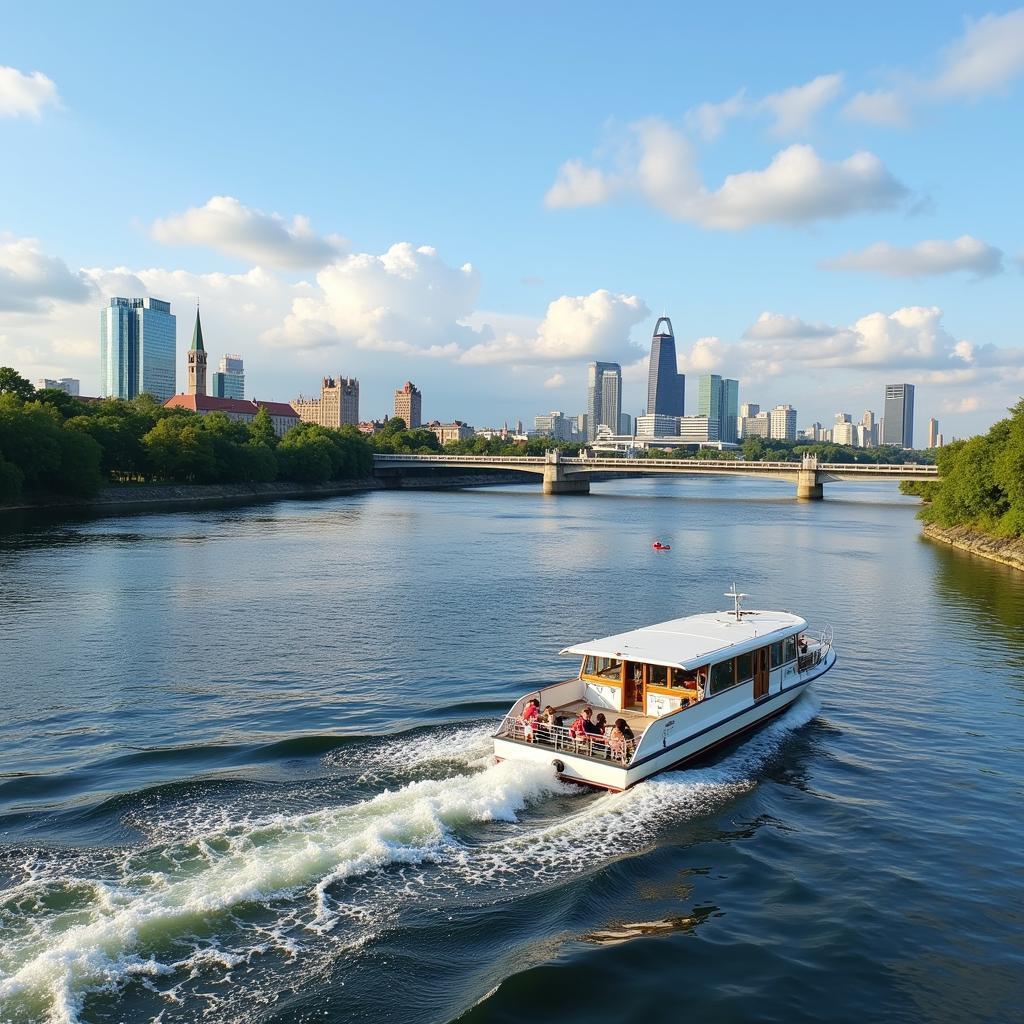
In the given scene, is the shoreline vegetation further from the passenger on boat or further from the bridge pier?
the bridge pier

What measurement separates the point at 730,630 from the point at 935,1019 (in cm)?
1373

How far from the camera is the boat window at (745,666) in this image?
2411 cm

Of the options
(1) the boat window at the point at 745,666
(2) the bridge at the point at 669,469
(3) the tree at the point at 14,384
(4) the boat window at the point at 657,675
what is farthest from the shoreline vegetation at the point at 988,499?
(3) the tree at the point at 14,384

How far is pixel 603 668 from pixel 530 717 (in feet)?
11.5

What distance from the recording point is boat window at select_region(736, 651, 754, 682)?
24.1m

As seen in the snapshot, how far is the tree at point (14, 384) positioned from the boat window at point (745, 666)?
105m

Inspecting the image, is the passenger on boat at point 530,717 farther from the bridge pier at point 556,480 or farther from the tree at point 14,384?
the bridge pier at point 556,480

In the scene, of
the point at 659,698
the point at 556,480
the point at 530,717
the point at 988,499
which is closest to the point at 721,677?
the point at 659,698

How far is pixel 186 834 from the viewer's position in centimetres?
1681

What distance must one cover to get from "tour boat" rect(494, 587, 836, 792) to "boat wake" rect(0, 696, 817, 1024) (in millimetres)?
666

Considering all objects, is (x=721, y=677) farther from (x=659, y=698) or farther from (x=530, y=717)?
(x=530, y=717)

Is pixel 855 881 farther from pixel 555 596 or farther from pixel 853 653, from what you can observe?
pixel 555 596

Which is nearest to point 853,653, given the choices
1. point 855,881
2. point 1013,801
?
point 1013,801

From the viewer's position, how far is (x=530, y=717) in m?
21.4
